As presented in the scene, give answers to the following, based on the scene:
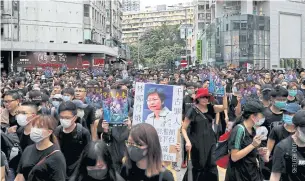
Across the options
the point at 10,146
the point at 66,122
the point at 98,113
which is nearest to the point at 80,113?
the point at 98,113

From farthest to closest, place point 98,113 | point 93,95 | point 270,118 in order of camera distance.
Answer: point 93,95 < point 98,113 < point 270,118

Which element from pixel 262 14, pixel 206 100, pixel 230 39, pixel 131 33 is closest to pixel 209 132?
pixel 206 100

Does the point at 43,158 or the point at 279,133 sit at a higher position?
the point at 279,133

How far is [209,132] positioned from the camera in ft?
23.2

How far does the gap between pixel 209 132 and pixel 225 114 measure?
11.7ft

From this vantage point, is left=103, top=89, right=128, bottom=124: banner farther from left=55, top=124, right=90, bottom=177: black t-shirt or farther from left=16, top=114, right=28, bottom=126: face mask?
left=16, top=114, right=28, bottom=126: face mask

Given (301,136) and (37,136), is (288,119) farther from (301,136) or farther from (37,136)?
(37,136)

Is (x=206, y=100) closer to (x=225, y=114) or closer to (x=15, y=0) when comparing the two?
(x=225, y=114)

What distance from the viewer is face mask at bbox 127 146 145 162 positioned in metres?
4.00

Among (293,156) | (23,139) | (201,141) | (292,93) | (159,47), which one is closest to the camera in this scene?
(293,156)

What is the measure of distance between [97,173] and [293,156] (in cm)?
192

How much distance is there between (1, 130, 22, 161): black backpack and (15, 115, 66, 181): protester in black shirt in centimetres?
87

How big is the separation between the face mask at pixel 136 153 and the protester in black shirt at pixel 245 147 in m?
1.80

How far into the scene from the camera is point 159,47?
106 m
